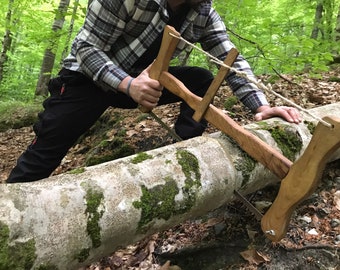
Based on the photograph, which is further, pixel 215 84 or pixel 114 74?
pixel 114 74

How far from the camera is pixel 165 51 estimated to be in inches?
95.7

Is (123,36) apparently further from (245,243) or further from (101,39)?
(245,243)

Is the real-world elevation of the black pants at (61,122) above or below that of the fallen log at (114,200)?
below

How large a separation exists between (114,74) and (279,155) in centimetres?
140

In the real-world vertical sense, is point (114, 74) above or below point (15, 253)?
above

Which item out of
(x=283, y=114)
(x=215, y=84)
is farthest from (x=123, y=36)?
(x=283, y=114)

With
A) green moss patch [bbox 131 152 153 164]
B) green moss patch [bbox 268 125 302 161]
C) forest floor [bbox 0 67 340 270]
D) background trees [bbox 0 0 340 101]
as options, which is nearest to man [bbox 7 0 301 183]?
→ green moss patch [bbox 268 125 302 161]

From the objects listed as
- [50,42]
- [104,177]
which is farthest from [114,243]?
[50,42]

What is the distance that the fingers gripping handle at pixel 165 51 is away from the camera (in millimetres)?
2352

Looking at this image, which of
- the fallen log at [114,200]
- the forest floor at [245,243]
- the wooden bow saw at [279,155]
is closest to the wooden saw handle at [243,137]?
the wooden bow saw at [279,155]

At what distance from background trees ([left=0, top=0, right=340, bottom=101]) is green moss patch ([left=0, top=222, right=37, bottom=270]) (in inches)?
158

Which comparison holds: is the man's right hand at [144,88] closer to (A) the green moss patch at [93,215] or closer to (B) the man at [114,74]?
(B) the man at [114,74]

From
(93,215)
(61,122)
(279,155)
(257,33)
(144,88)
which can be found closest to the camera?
(93,215)

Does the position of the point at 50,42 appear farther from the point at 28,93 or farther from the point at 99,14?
the point at 28,93
